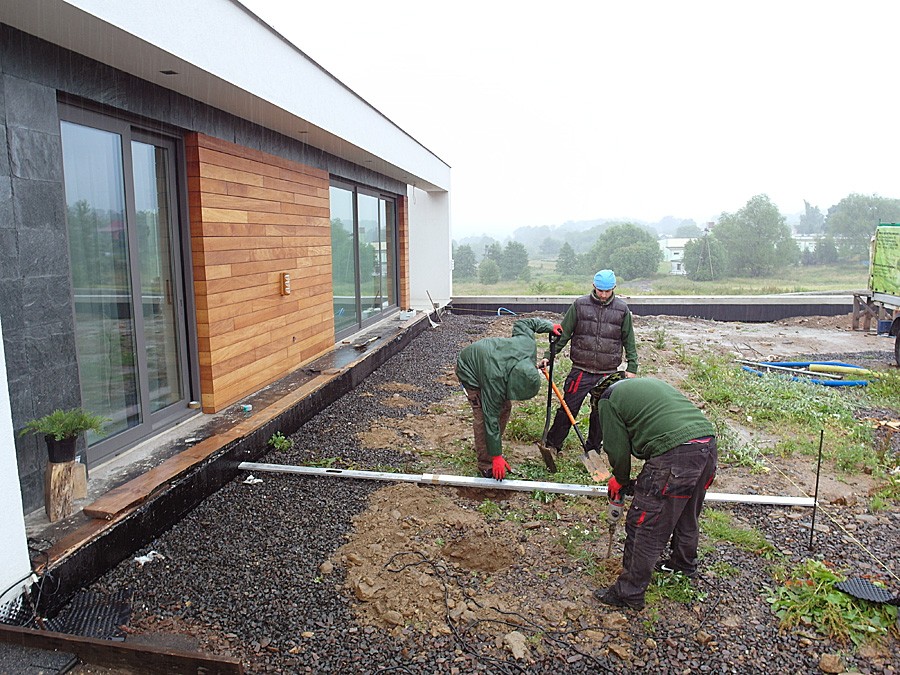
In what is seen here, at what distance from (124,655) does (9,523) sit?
0.84 meters

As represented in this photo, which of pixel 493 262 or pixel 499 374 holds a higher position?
pixel 493 262

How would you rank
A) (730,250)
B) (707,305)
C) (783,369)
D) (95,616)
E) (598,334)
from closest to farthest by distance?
(95,616)
(598,334)
(783,369)
(707,305)
(730,250)

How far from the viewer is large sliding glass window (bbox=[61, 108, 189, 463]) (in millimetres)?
4266

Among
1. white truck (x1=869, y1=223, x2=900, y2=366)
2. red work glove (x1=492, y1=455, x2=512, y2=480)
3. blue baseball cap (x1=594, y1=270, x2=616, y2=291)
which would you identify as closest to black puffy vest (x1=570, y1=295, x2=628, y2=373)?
blue baseball cap (x1=594, y1=270, x2=616, y2=291)

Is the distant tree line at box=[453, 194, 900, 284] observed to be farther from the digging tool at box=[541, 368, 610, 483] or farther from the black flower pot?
the black flower pot

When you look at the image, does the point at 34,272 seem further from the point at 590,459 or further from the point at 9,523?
the point at 590,459

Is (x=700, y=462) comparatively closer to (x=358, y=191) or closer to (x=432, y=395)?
(x=432, y=395)

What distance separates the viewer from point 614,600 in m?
3.28

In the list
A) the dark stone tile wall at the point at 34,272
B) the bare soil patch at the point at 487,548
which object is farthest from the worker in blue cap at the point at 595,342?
the dark stone tile wall at the point at 34,272

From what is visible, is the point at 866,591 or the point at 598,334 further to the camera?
the point at 598,334

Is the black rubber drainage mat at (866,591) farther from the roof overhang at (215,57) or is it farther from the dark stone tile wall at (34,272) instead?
the roof overhang at (215,57)

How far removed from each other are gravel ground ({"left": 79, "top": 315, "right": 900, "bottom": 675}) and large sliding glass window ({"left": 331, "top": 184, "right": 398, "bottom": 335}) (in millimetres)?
5699

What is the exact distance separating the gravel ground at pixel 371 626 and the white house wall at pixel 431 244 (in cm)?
1154

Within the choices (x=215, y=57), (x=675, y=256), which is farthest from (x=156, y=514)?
(x=675, y=256)
